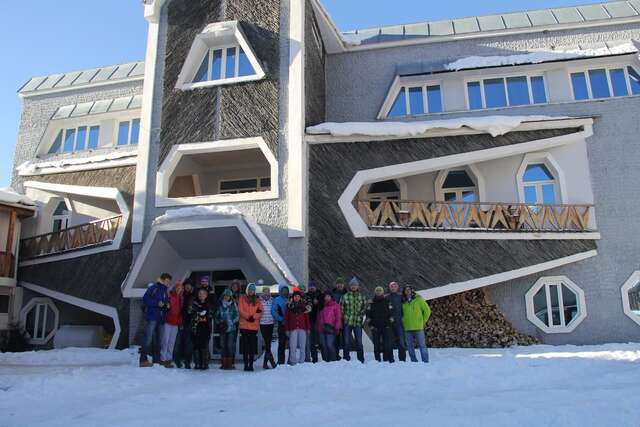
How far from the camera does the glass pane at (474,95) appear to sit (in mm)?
15664

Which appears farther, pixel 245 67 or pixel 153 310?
pixel 245 67

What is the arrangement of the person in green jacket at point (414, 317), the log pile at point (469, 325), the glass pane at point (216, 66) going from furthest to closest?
1. the glass pane at point (216, 66)
2. the log pile at point (469, 325)
3. the person in green jacket at point (414, 317)

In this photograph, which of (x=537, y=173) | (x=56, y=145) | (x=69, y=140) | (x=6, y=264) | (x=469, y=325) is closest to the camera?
(x=469, y=325)

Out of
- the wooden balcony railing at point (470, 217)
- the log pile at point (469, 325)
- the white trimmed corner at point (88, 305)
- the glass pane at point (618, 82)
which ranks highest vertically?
the glass pane at point (618, 82)

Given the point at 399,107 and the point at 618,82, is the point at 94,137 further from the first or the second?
the point at 618,82

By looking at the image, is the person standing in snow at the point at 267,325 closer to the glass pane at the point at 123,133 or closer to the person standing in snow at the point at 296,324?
the person standing in snow at the point at 296,324

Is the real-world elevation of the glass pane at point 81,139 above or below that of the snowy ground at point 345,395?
above

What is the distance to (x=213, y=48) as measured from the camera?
14625mm

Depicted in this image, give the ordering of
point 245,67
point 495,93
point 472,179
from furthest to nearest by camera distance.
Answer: point 495,93 < point 472,179 < point 245,67

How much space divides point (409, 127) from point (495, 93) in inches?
178

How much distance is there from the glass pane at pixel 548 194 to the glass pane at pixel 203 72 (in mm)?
10134

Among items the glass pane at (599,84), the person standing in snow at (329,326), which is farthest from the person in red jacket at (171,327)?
the glass pane at (599,84)

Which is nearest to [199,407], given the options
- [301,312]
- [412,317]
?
[301,312]

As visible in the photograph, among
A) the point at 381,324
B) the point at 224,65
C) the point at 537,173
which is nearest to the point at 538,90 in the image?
Answer: the point at 537,173
